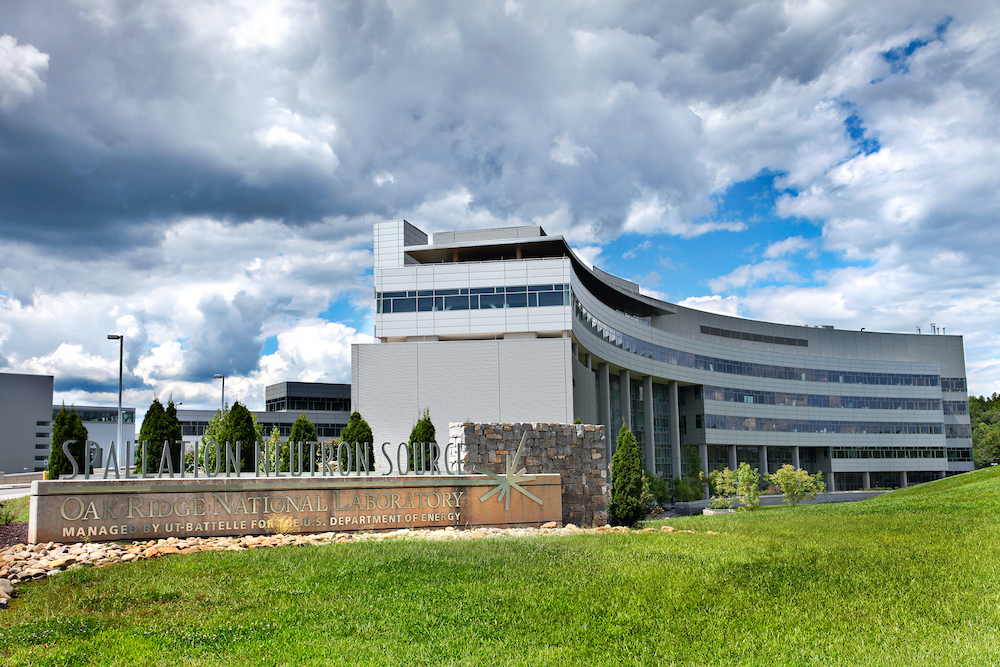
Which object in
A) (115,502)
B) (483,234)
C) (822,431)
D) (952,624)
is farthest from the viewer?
(822,431)

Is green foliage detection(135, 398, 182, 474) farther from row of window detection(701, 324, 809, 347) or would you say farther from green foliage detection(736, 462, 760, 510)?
row of window detection(701, 324, 809, 347)

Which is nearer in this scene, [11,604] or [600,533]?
[11,604]

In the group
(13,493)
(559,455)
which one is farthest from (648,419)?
(13,493)

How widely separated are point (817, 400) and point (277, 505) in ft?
241

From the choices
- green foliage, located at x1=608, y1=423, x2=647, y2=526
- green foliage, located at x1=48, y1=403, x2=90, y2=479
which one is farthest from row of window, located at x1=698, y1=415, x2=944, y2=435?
green foliage, located at x1=48, y1=403, x2=90, y2=479

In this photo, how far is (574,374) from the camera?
155ft

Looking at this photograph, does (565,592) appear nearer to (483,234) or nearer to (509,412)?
(509,412)

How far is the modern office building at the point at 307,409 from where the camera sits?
278ft

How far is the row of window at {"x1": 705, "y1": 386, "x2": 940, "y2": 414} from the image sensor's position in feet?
244

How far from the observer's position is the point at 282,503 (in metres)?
18.1

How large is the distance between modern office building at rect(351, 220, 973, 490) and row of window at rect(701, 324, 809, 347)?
0.18m

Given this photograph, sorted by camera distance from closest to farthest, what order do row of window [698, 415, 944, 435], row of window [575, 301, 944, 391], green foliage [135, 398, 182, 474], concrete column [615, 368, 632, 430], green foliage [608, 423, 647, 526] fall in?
green foliage [608, 423, 647, 526] < green foliage [135, 398, 182, 474] < row of window [575, 301, 944, 391] < concrete column [615, 368, 632, 430] < row of window [698, 415, 944, 435]

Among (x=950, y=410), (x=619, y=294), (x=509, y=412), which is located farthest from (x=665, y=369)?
(x=950, y=410)

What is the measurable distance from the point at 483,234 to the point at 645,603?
4295 centimetres
